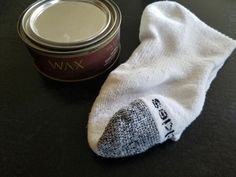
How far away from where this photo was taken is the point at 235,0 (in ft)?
1.92

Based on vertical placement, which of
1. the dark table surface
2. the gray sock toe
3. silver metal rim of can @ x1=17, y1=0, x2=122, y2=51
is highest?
silver metal rim of can @ x1=17, y1=0, x2=122, y2=51

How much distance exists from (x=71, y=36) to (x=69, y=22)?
4 centimetres

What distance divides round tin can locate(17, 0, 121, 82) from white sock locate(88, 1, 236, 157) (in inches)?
1.5

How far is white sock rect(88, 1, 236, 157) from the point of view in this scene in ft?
1.20

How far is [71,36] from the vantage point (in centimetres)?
44

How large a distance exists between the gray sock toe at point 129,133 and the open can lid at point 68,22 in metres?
0.11

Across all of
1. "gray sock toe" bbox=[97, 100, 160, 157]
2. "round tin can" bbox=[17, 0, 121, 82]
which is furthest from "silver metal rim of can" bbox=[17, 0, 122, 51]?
"gray sock toe" bbox=[97, 100, 160, 157]

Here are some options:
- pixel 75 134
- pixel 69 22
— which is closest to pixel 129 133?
pixel 75 134

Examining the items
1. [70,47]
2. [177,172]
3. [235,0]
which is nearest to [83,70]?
[70,47]

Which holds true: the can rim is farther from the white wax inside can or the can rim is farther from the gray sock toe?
the gray sock toe

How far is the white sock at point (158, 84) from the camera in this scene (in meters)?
0.37

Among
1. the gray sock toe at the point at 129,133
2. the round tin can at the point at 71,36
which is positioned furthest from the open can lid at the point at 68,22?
the gray sock toe at the point at 129,133

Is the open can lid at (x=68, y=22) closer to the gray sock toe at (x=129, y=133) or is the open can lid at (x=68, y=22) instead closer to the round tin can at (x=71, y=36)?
the round tin can at (x=71, y=36)

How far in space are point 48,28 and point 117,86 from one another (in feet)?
0.42
